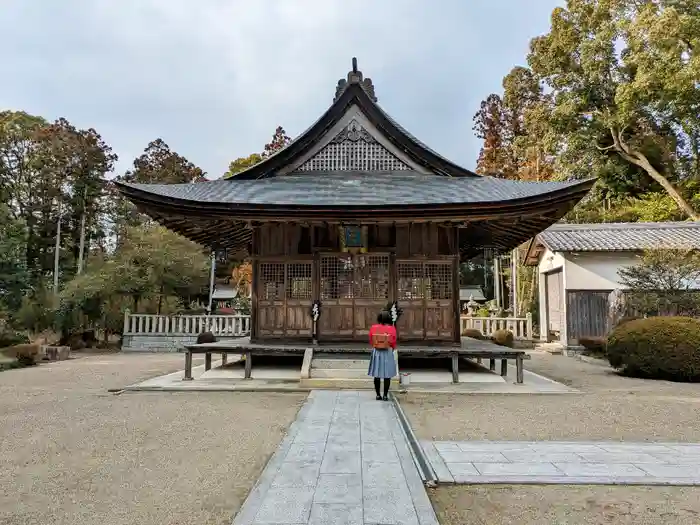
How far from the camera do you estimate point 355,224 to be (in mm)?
10945

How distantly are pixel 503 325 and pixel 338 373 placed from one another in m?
14.0

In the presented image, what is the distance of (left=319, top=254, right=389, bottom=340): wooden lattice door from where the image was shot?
11094mm

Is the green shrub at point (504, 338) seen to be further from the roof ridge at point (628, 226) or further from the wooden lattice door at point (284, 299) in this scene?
the wooden lattice door at point (284, 299)

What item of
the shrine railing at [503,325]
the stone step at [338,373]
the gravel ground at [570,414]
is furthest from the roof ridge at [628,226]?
the stone step at [338,373]

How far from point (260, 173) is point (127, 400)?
6.81 m

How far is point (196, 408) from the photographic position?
754 cm

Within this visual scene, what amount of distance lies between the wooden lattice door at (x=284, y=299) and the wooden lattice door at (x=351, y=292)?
0.40m

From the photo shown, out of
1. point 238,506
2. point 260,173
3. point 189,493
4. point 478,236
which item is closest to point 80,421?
point 189,493

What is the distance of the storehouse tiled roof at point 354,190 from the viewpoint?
34.2 feet

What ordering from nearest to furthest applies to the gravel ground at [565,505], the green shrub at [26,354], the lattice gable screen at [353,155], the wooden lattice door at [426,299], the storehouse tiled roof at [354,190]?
the gravel ground at [565,505]
the storehouse tiled roof at [354,190]
the wooden lattice door at [426,299]
the lattice gable screen at [353,155]
the green shrub at [26,354]

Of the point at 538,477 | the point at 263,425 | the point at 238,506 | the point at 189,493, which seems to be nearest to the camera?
the point at 238,506

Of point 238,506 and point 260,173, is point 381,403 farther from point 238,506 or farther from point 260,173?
point 260,173

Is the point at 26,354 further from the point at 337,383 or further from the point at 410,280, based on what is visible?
the point at 410,280

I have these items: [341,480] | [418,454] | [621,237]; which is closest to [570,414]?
[418,454]
